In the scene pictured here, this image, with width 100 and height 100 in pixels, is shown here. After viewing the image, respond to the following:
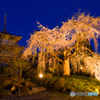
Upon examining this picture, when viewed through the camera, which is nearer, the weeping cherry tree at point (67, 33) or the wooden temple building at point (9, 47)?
the weeping cherry tree at point (67, 33)

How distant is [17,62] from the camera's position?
12.2m

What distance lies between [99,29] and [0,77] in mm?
10000

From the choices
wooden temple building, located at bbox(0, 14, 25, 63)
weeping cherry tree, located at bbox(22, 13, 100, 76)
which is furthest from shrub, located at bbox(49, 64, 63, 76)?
wooden temple building, located at bbox(0, 14, 25, 63)

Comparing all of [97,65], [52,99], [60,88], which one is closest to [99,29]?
[97,65]

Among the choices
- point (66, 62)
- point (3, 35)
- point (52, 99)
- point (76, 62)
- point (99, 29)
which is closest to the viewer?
point (52, 99)

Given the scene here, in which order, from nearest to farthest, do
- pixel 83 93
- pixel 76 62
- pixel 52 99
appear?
pixel 52 99
pixel 83 93
pixel 76 62

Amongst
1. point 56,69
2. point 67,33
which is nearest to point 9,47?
point 56,69

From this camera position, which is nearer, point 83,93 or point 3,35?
point 83,93

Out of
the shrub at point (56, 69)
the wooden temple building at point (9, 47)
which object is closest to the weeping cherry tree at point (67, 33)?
the shrub at point (56, 69)

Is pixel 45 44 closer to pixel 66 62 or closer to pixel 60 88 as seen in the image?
pixel 66 62

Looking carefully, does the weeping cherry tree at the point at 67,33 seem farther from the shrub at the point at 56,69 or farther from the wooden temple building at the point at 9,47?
the wooden temple building at the point at 9,47

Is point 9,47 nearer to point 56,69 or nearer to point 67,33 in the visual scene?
point 56,69

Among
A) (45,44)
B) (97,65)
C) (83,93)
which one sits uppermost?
(45,44)

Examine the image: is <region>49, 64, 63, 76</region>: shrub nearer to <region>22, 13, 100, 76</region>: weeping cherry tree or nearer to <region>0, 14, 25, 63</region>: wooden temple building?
<region>22, 13, 100, 76</region>: weeping cherry tree
